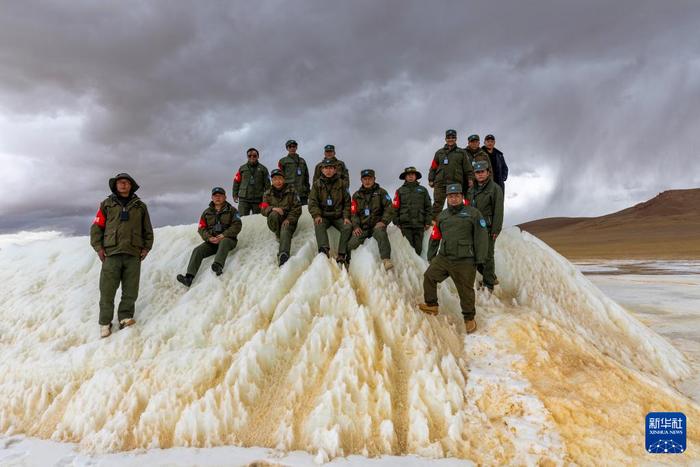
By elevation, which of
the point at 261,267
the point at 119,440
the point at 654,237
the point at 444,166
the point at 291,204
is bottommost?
the point at 119,440

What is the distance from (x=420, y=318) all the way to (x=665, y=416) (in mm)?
3269

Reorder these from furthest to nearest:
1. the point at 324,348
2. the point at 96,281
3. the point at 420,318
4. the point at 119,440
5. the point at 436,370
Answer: the point at 96,281, the point at 420,318, the point at 324,348, the point at 436,370, the point at 119,440

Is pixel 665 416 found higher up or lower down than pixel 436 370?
lower down

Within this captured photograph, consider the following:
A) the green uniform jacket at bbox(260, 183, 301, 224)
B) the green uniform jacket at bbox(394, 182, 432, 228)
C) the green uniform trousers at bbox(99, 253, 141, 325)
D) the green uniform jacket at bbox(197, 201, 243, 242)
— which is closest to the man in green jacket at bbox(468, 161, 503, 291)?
the green uniform jacket at bbox(394, 182, 432, 228)

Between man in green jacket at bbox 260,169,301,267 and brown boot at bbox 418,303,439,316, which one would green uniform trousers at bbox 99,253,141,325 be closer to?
man in green jacket at bbox 260,169,301,267

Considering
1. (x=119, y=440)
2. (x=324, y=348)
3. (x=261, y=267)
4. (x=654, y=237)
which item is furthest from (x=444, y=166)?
(x=654, y=237)

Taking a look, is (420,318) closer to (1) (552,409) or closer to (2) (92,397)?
(1) (552,409)

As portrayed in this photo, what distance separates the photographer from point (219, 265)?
22.8 feet

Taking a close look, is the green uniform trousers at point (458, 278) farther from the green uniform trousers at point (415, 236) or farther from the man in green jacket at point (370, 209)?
the green uniform trousers at point (415, 236)

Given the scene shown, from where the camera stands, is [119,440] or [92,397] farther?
[92,397]

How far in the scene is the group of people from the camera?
610 centimetres

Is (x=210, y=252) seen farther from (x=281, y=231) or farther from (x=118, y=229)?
(x=118, y=229)

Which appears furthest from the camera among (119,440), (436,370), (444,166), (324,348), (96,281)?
(444,166)

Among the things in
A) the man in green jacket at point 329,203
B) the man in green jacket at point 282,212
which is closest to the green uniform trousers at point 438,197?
the man in green jacket at point 329,203
